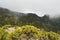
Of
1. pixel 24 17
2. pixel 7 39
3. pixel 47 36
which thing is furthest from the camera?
pixel 24 17

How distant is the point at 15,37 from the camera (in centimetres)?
5675

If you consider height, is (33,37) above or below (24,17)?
above

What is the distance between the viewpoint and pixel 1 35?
2218 inches

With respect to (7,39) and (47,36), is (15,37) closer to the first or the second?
(7,39)

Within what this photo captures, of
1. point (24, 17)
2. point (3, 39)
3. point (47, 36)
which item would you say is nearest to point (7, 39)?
point (3, 39)

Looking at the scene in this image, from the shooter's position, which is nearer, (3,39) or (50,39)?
(3,39)

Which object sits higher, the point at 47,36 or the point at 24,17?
the point at 47,36

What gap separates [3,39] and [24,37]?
399cm

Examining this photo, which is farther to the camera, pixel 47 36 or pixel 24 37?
pixel 47 36

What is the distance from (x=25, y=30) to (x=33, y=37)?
2037 mm

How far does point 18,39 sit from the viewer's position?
56.8 meters

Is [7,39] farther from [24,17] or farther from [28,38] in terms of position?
[24,17]

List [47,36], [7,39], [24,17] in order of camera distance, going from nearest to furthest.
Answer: [7,39], [47,36], [24,17]

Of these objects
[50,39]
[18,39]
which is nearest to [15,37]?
[18,39]
